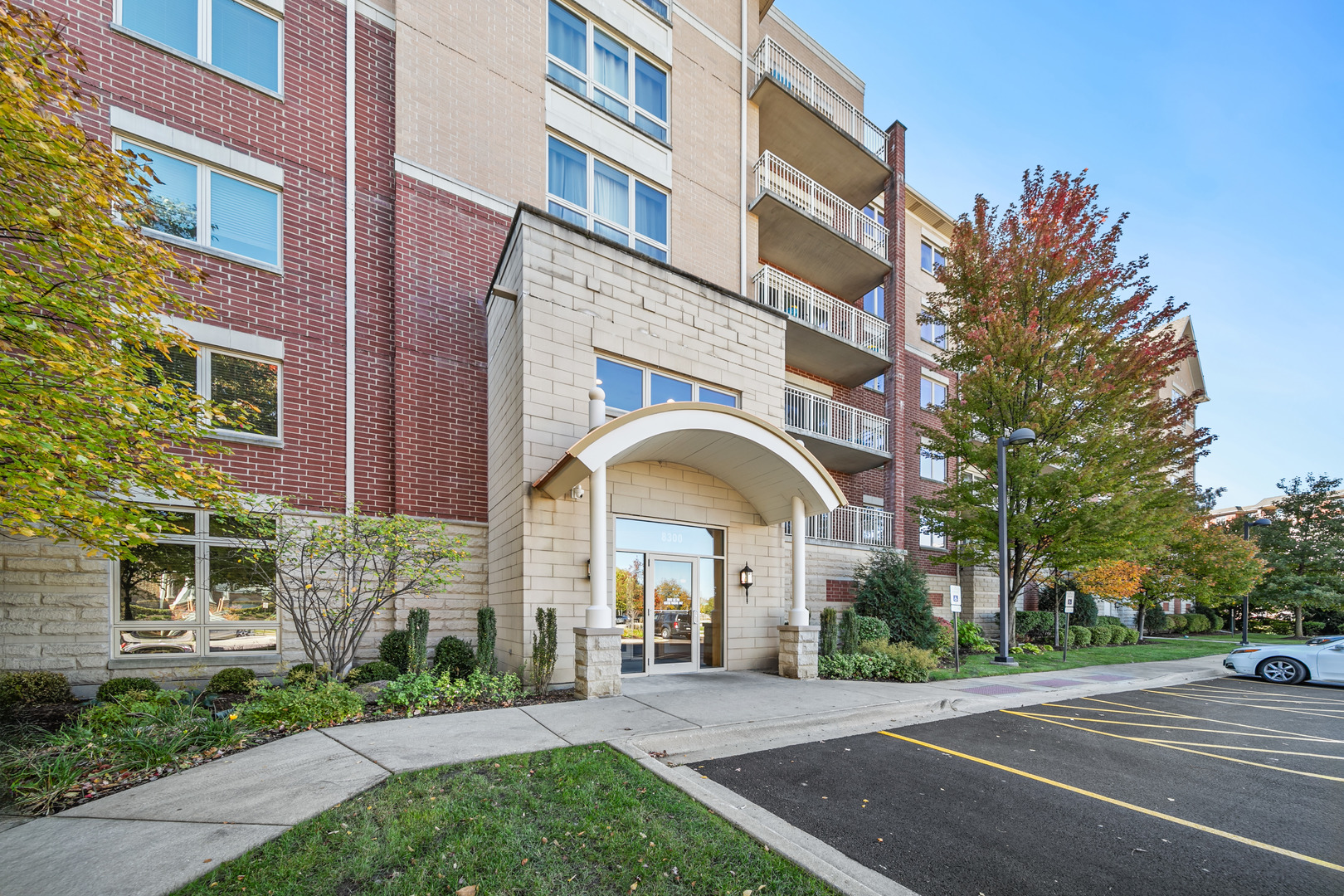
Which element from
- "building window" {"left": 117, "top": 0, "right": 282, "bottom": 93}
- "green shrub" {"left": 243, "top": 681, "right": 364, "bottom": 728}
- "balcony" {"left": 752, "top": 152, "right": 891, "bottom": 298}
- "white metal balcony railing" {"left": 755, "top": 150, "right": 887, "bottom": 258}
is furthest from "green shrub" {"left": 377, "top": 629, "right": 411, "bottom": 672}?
"white metal balcony railing" {"left": 755, "top": 150, "right": 887, "bottom": 258}

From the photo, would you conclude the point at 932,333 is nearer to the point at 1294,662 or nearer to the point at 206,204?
the point at 1294,662

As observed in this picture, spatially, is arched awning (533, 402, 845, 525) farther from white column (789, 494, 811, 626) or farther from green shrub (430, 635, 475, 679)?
green shrub (430, 635, 475, 679)

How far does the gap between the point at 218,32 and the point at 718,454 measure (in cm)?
1139

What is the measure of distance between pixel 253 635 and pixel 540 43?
1286 centimetres

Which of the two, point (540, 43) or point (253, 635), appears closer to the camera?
point (253, 635)

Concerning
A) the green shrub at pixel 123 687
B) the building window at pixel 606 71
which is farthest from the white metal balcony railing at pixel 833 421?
the green shrub at pixel 123 687

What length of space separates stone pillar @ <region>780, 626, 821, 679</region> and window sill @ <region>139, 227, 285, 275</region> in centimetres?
1114

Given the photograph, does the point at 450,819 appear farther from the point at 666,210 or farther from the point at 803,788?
the point at 666,210

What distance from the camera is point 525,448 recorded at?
30.0 feet

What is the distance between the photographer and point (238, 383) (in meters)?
10.0

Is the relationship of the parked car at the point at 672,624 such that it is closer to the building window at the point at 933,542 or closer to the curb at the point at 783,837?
the curb at the point at 783,837

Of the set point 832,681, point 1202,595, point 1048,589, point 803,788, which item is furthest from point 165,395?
point 1202,595

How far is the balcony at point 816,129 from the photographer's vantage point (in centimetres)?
1691

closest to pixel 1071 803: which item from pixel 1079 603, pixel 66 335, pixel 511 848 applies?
pixel 511 848
